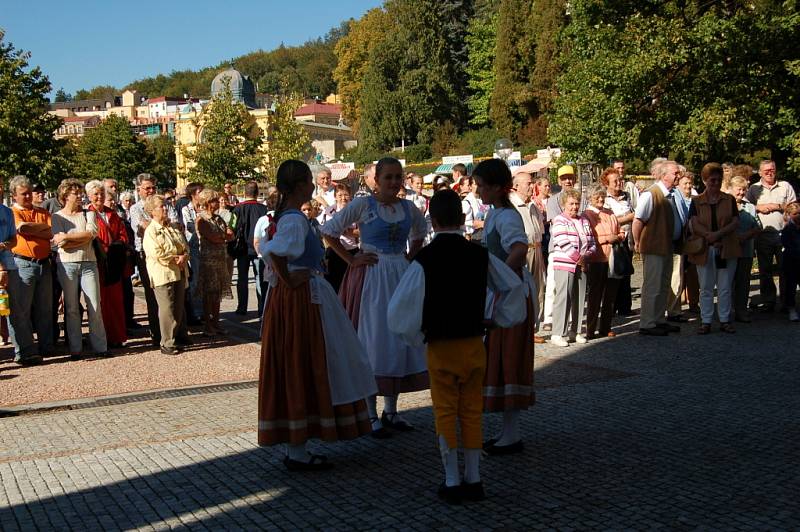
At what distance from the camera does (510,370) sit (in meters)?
6.39

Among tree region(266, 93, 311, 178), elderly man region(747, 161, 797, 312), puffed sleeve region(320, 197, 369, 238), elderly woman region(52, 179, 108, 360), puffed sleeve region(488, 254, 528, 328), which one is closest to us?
puffed sleeve region(488, 254, 528, 328)

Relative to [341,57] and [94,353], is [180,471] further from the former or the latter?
[341,57]

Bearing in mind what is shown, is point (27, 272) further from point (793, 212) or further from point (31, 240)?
point (793, 212)

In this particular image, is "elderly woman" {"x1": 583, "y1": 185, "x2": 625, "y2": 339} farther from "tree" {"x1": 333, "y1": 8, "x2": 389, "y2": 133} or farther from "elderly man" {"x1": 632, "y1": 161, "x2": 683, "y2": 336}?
"tree" {"x1": 333, "y1": 8, "x2": 389, "y2": 133}

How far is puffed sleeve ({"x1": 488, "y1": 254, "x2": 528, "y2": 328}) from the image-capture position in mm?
5398

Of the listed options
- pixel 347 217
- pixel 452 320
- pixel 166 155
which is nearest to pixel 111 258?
pixel 347 217

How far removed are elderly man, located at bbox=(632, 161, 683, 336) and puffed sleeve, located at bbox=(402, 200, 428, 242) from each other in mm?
4986

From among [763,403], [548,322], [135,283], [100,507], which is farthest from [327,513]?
[135,283]

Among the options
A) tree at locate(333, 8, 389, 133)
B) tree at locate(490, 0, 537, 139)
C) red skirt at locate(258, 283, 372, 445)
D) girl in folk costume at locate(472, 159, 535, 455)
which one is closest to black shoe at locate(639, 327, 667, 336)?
girl in folk costume at locate(472, 159, 535, 455)

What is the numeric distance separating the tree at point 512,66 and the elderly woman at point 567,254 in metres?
57.8

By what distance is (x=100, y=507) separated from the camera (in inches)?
210

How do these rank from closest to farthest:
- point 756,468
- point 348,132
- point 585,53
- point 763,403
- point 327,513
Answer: point 327,513 < point 756,468 < point 763,403 < point 585,53 < point 348,132

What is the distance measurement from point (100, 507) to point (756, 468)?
159 inches

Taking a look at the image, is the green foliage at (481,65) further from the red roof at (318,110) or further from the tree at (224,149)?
the red roof at (318,110)
